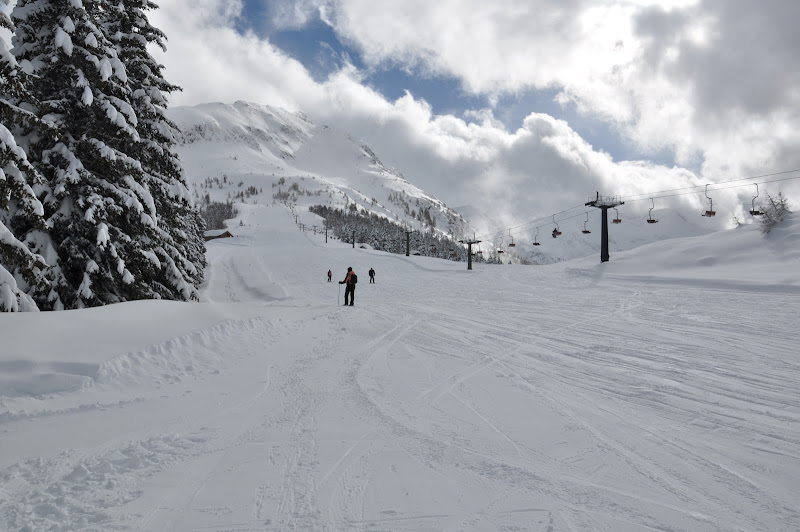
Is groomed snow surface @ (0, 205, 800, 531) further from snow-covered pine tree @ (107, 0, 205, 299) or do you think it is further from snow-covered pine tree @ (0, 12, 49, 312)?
snow-covered pine tree @ (107, 0, 205, 299)

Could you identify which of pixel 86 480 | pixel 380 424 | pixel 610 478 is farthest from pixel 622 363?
pixel 86 480

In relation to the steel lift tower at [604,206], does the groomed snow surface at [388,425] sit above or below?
below

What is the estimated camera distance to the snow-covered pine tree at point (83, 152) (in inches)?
410

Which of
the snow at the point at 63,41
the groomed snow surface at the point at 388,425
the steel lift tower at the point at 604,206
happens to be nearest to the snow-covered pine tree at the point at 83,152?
the snow at the point at 63,41

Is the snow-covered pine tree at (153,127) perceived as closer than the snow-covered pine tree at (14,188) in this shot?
No

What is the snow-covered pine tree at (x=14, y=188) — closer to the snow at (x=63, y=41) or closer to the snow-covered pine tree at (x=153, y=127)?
the snow at (x=63, y=41)

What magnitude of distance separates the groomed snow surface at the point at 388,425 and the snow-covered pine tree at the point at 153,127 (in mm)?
4089

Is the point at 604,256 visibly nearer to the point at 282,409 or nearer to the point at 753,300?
the point at 753,300

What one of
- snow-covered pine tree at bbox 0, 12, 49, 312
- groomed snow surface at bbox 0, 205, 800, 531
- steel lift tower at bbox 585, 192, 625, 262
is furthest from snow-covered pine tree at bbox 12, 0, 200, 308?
steel lift tower at bbox 585, 192, 625, 262

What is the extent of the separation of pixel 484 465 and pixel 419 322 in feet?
31.2

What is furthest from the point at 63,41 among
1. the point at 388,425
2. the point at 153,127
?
the point at 388,425

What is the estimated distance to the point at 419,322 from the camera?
538 inches

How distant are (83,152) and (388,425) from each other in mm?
11631

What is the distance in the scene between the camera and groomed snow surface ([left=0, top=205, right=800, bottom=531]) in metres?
3.41
